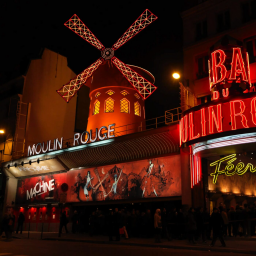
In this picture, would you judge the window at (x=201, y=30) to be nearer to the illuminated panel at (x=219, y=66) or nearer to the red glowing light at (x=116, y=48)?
the illuminated panel at (x=219, y=66)

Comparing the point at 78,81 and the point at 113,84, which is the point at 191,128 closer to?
the point at 113,84

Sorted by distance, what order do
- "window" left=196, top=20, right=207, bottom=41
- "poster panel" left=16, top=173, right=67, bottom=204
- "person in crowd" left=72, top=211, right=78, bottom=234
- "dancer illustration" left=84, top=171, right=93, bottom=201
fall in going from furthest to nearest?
"poster panel" left=16, top=173, right=67, bottom=204 < "dancer illustration" left=84, top=171, right=93, bottom=201 < "person in crowd" left=72, top=211, right=78, bottom=234 < "window" left=196, top=20, right=207, bottom=41

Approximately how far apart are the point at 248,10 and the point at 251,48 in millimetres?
2217

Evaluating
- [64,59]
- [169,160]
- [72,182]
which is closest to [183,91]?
[169,160]

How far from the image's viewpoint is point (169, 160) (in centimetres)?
1617

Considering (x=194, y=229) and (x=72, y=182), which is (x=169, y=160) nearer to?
(x=194, y=229)

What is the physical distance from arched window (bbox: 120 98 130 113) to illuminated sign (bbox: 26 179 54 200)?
6.90 metres

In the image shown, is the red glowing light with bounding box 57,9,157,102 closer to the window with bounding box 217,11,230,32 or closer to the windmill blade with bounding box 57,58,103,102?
the windmill blade with bounding box 57,58,103,102

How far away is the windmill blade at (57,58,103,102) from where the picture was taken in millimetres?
23297

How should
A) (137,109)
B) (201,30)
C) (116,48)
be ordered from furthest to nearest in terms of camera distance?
(137,109) → (116,48) → (201,30)

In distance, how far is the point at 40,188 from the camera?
76.8ft

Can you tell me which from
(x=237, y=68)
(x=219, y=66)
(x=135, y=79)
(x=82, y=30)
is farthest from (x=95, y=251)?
(x=82, y=30)

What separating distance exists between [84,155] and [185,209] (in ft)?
24.7

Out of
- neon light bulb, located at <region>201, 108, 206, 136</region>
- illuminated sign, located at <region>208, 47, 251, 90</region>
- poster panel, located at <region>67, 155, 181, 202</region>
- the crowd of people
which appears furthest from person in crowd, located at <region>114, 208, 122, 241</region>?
illuminated sign, located at <region>208, 47, 251, 90</region>
